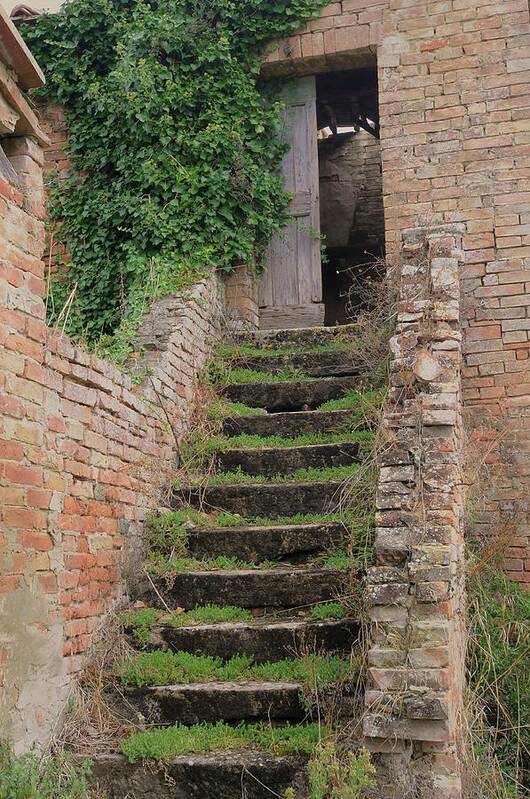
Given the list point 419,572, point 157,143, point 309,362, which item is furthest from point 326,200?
point 419,572

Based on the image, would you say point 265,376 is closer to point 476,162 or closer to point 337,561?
point 337,561


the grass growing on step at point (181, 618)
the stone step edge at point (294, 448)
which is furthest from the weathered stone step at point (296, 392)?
the grass growing on step at point (181, 618)

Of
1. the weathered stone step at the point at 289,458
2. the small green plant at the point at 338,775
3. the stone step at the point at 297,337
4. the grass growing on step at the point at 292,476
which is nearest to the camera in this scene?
the small green plant at the point at 338,775

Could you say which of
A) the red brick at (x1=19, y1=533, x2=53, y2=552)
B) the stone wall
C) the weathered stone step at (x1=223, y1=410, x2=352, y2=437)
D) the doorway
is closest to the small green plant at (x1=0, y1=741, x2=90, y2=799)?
the red brick at (x1=19, y1=533, x2=53, y2=552)

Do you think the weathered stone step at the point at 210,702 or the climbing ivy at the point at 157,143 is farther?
the climbing ivy at the point at 157,143

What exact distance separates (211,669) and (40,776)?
106 centimetres

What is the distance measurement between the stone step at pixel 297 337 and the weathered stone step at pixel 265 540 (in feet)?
8.32

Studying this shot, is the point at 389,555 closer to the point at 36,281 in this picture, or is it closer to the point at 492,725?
the point at 492,725

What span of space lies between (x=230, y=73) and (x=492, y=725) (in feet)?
19.7

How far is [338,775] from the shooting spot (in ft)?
11.5

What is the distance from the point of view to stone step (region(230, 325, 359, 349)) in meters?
7.67

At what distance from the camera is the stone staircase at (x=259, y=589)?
158 inches

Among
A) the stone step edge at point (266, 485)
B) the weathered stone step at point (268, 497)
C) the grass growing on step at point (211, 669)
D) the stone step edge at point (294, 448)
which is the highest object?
the stone step edge at point (294, 448)

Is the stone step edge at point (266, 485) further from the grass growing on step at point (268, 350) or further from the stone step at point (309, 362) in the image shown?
the grass growing on step at point (268, 350)
